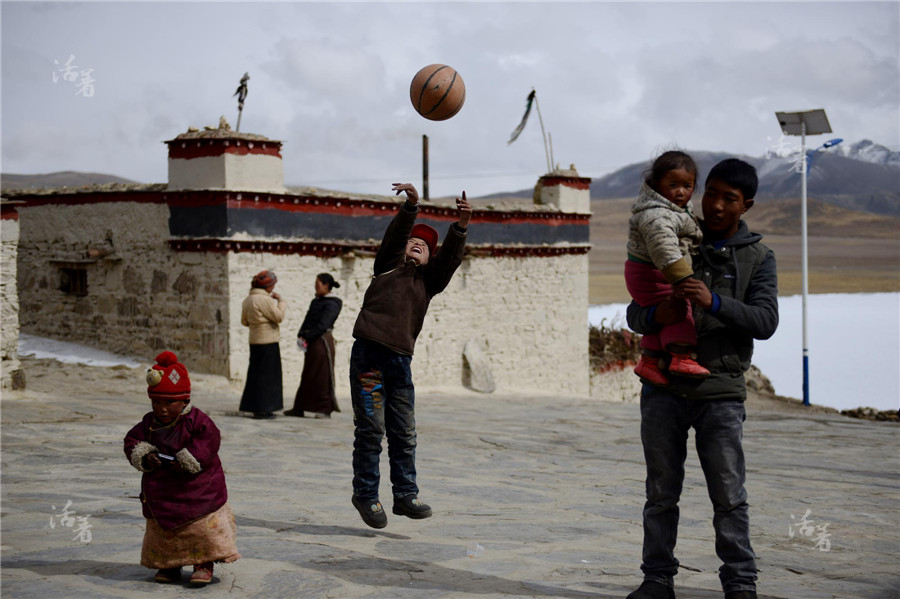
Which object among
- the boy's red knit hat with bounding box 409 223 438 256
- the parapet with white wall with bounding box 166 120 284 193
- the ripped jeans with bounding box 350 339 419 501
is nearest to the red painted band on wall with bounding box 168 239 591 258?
the parapet with white wall with bounding box 166 120 284 193

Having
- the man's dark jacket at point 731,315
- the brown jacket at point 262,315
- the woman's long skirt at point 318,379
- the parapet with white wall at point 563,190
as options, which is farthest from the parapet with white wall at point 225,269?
the man's dark jacket at point 731,315

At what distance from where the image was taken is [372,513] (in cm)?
571

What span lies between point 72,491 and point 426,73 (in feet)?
13.2

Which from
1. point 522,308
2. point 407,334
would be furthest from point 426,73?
point 522,308

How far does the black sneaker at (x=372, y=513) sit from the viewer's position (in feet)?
18.7

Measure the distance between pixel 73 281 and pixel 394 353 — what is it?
12080 mm

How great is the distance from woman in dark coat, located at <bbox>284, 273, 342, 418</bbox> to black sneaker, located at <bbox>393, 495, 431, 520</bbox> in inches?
216

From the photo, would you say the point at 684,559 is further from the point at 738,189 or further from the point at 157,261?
the point at 157,261

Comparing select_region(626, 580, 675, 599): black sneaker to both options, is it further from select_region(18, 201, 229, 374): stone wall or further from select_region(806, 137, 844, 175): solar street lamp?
select_region(806, 137, 844, 175): solar street lamp

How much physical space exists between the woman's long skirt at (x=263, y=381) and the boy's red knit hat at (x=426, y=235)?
5416 millimetres

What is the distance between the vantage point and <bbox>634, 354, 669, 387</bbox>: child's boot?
4.33 meters

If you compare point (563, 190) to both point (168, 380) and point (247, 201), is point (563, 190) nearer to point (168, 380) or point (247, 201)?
point (247, 201)

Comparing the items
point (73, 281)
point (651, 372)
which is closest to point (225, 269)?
point (73, 281)

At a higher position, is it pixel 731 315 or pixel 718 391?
pixel 731 315
